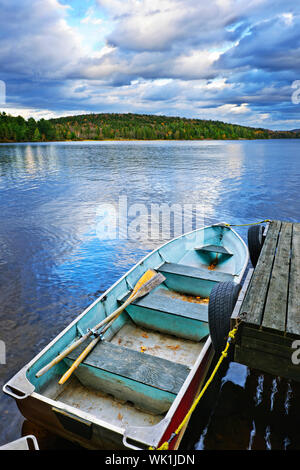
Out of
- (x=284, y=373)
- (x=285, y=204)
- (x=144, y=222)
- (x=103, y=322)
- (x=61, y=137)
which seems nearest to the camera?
(x=284, y=373)

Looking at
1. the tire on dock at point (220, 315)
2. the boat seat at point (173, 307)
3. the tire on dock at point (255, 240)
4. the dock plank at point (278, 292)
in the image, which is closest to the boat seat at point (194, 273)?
the boat seat at point (173, 307)

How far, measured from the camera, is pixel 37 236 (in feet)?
40.7

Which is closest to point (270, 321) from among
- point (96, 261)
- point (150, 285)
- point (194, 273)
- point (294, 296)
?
point (294, 296)

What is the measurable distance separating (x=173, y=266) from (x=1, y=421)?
4.47 m

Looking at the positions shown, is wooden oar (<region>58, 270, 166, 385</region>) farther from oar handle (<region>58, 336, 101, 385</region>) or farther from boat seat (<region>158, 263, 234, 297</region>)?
boat seat (<region>158, 263, 234, 297</region>)

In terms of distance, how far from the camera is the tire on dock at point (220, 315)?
4.41m

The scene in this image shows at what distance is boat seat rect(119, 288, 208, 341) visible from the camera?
5.08 metres

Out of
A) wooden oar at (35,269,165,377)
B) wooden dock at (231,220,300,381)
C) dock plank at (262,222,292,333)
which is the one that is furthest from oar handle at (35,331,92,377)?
dock plank at (262,222,292,333)

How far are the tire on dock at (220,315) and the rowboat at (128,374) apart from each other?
0.14 metres

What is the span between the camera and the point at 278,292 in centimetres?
428

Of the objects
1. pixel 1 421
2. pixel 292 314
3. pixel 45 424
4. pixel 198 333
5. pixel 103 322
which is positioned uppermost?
pixel 292 314

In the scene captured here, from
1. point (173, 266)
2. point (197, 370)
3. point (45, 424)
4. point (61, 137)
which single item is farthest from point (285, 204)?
point (61, 137)

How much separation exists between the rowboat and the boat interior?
1 centimetres
